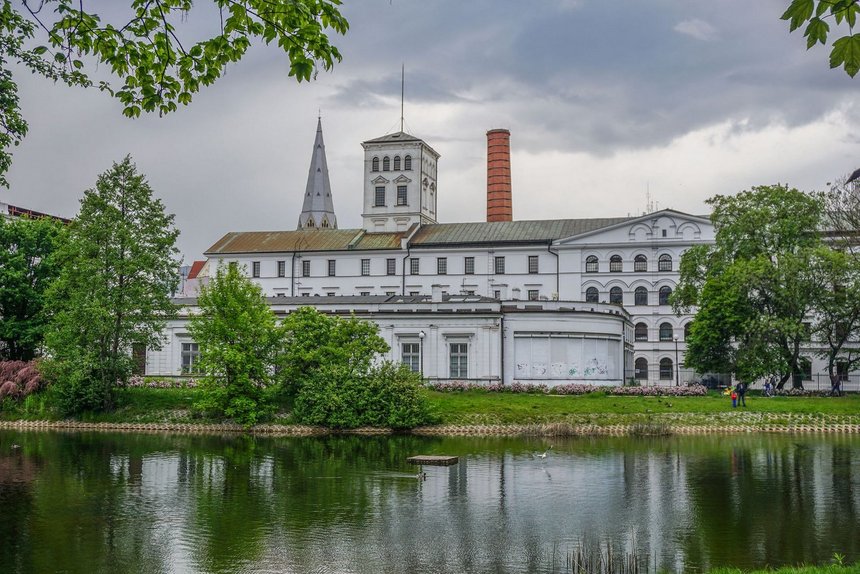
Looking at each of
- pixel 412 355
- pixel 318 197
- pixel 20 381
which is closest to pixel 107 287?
pixel 20 381

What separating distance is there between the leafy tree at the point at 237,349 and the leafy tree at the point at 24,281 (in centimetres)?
1184

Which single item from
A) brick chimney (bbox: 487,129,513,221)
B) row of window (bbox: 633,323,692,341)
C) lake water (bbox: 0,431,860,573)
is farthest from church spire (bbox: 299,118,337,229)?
lake water (bbox: 0,431,860,573)

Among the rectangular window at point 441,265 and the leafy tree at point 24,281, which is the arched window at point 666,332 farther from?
the leafy tree at point 24,281

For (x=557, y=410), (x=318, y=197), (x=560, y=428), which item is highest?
(x=318, y=197)

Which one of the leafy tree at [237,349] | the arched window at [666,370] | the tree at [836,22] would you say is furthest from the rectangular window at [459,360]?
the tree at [836,22]

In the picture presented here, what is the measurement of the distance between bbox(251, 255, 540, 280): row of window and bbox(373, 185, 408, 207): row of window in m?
10.1

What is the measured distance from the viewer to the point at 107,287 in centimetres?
5194

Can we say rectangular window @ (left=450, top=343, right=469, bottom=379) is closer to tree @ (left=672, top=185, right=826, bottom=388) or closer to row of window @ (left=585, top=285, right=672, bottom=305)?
tree @ (left=672, top=185, right=826, bottom=388)

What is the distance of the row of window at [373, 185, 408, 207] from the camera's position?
93.8 m

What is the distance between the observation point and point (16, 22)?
573 inches

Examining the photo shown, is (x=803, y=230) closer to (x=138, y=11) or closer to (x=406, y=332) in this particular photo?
(x=406, y=332)

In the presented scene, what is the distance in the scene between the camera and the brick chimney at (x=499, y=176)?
104806 mm

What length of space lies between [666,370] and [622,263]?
1022 cm

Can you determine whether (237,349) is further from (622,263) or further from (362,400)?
(622,263)
